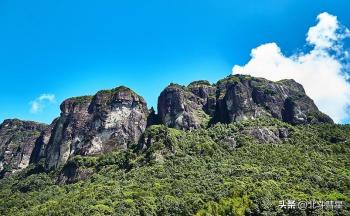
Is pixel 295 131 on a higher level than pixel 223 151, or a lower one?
higher

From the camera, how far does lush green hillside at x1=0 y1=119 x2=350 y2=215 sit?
122125 mm

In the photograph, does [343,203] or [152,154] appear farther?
[152,154]

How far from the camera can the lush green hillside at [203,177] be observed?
12212 centimetres

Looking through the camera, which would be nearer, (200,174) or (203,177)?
(203,177)

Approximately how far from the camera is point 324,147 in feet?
565

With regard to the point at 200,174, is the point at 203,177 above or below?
below

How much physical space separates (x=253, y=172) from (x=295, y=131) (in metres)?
49.6

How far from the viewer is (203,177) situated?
479ft

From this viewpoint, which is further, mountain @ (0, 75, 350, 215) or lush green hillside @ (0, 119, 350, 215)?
mountain @ (0, 75, 350, 215)

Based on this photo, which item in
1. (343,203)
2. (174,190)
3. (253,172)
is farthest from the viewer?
(253,172)

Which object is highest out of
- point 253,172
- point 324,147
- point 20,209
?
point 324,147

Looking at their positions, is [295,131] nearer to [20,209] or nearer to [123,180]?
[123,180]

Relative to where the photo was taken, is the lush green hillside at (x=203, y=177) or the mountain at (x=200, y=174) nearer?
the lush green hillside at (x=203, y=177)

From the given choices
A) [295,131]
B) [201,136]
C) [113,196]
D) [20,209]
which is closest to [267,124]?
[295,131]
